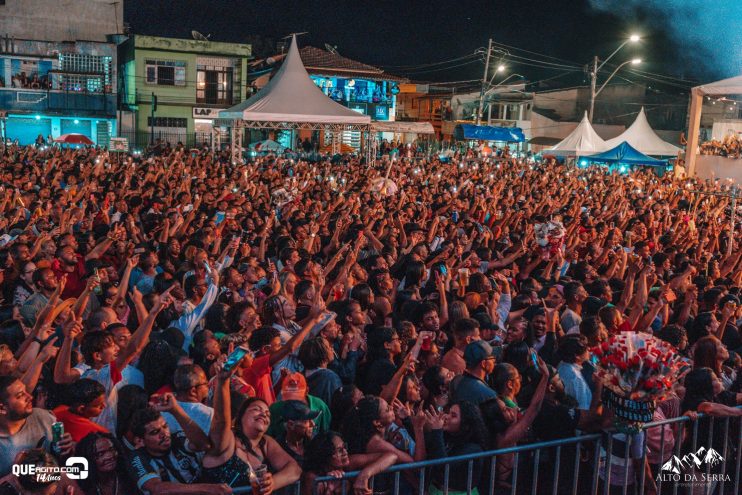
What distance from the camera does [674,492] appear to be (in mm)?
4379

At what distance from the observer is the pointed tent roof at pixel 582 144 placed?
85.9 feet

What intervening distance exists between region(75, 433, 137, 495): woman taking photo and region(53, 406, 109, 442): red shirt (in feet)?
0.83

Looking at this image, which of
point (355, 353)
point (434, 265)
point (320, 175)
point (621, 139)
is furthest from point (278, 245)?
point (621, 139)

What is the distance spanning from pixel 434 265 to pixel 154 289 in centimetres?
302

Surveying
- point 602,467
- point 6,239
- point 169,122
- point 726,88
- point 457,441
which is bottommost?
point 602,467

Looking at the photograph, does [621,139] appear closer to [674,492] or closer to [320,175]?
[320,175]

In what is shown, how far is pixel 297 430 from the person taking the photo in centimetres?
386

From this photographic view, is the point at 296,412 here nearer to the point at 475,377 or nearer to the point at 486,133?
the point at 475,377

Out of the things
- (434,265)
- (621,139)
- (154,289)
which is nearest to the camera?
(154,289)

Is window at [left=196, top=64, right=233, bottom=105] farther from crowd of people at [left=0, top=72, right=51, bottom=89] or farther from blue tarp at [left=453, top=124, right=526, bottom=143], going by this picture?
blue tarp at [left=453, top=124, right=526, bottom=143]

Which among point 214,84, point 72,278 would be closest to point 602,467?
point 72,278

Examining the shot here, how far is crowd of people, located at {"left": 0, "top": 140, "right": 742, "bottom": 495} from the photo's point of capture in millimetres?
3535

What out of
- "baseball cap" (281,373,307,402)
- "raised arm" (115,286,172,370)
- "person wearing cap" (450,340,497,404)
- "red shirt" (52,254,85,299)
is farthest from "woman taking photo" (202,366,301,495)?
"red shirt" (52,254,85,299)

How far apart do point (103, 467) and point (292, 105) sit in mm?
16374
